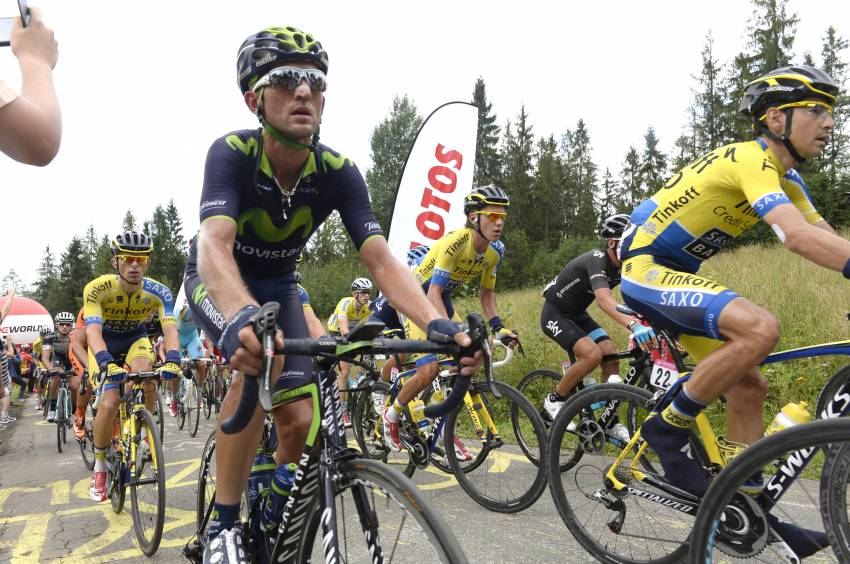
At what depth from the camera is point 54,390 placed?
10.9 meters

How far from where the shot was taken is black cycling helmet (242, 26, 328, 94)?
2.33 meters

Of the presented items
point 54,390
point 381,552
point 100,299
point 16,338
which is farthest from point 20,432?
point 16,338

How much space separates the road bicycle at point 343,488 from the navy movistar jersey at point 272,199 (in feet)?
2.74

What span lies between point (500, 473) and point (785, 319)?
5120 millimetres

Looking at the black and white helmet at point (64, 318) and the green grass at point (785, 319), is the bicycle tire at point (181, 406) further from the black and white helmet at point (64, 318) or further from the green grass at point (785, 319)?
the green grass at point (785, 319)

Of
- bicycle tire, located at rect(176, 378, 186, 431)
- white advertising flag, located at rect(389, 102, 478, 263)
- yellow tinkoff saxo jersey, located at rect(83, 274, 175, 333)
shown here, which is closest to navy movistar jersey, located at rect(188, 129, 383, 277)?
yellow tinkoff saxo jersey, located at rect(83, 274, 175, 333)

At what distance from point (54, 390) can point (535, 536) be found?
10543 millimetres

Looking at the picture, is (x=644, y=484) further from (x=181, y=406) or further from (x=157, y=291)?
(x=181, y=406)

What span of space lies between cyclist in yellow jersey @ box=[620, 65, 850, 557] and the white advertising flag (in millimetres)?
7475

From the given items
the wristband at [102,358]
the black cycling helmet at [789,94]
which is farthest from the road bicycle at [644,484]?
the wristband at [102,358]

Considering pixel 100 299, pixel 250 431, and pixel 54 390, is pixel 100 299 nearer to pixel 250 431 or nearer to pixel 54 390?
pixel 250 431

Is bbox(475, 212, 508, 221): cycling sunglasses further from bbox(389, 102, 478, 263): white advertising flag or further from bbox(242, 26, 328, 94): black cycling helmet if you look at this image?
bbox(389, 102, 478, 263): white advertising flag

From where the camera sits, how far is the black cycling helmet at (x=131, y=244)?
5.51 metres

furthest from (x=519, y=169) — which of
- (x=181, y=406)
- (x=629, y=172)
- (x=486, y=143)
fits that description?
(x=181, y=406)
